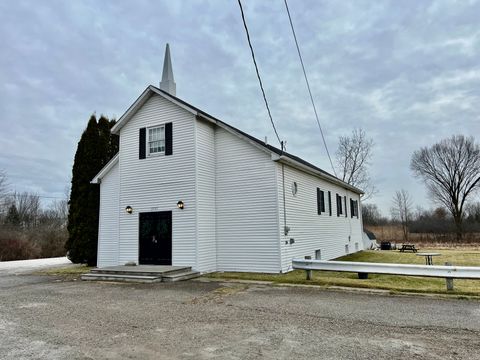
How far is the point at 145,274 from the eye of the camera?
10734 mm

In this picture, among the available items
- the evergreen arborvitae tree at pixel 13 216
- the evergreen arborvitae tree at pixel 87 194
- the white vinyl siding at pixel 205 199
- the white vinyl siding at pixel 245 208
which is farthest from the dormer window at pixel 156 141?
the evergreen arborvitae tree at pixel 13 216

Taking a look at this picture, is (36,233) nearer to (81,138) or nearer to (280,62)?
(81,138)

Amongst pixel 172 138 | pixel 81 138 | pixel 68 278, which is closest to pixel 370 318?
pixel 172 138

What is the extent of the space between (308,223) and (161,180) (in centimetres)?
649

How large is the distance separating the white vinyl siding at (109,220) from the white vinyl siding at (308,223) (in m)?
7.51

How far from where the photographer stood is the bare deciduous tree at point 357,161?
37.2 meters

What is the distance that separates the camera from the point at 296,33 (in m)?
9.15

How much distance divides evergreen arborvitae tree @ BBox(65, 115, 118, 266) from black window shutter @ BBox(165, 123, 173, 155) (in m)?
5.63

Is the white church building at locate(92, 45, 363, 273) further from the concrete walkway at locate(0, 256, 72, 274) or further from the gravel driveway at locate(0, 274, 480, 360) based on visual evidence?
the concrete walkway at locate(0, 256, 72, 274)

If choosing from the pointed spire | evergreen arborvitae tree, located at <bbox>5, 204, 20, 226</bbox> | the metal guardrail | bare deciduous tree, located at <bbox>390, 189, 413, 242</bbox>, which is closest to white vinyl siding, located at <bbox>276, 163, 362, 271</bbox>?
the metal guardrail

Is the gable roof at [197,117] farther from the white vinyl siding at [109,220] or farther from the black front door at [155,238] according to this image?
the black front door at [155,238]

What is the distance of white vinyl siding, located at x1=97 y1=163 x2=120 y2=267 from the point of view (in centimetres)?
1491

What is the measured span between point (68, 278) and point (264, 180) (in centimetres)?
768

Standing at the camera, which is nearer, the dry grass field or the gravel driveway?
the gravel driveway
